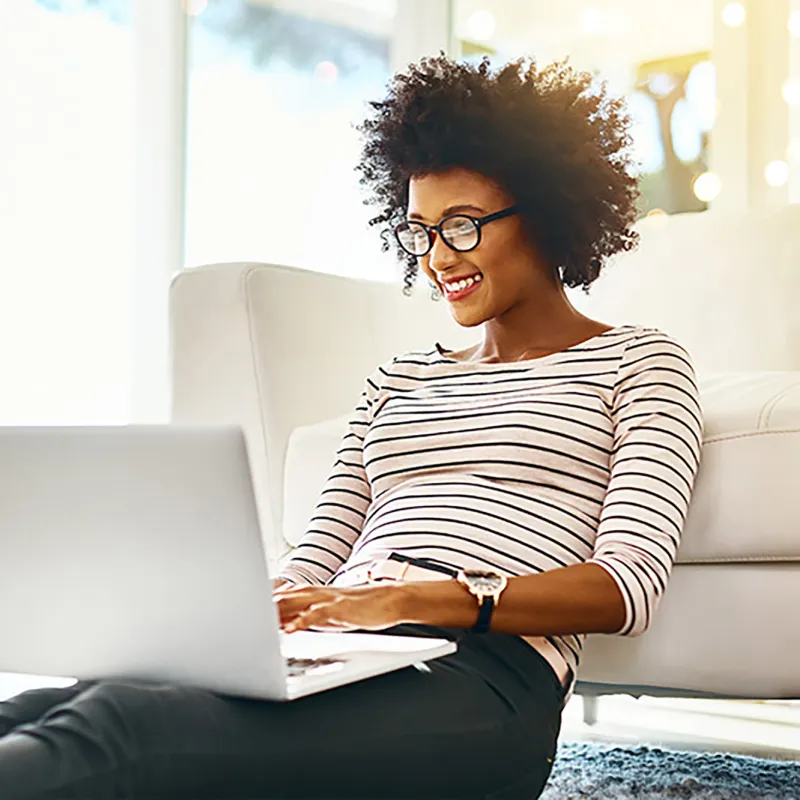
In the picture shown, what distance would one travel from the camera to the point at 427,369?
1420 mm

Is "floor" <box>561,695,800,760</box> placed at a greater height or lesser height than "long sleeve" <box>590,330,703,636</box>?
lesser

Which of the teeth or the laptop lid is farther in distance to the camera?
the teeth

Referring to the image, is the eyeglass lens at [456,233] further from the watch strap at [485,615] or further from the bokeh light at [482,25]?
the bokeh light at [482,25]

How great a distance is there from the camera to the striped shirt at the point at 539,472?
115 centimetres

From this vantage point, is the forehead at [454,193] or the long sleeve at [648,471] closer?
the long sleeve at [648,471]

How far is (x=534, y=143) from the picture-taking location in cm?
142

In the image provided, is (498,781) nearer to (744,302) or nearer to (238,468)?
(238,468)

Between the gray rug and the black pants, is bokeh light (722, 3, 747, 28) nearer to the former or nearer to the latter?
the gray rug

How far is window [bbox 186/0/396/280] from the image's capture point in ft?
11.6

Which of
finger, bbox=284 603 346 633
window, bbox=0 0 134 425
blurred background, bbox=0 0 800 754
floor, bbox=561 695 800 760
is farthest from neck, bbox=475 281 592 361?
window, bbox=0 0 134 425

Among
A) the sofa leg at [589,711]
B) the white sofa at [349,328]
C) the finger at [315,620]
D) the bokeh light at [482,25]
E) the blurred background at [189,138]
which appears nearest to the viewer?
the finger at [315,620]

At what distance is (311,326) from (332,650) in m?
1.12

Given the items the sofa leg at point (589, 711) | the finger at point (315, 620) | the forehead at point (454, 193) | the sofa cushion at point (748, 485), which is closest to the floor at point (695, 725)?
the sofa leg at point (589, 711)

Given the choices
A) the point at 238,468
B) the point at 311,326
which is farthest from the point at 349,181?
the point at 238,468
